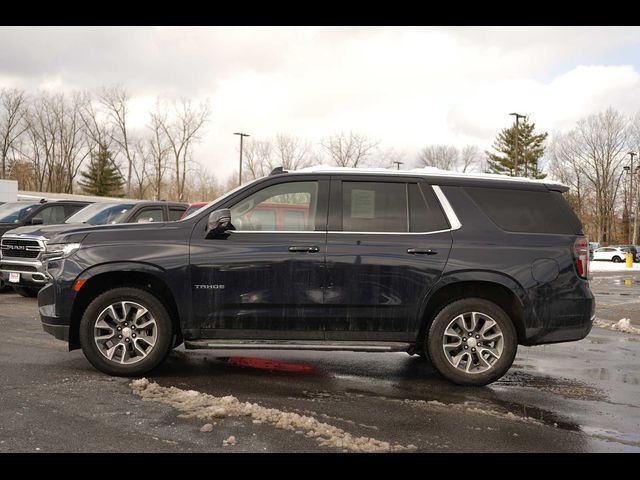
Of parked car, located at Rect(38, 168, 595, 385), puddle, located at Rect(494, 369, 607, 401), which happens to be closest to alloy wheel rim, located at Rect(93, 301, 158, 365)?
parked car, located at Rect(38, 168, 595, 385)

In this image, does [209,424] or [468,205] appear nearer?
[209,424]

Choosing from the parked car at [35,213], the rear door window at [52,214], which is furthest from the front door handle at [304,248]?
the rear door window at [52,214]

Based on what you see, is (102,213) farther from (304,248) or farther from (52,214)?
(304,248)

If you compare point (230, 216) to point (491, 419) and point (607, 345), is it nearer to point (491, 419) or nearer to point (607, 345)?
point (491, 419)

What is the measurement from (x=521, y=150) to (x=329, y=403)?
77941 millimetres

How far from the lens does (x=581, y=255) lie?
5734mm

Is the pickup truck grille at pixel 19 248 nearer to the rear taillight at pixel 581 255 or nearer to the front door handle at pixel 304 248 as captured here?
the front door handle at pixel 304 248

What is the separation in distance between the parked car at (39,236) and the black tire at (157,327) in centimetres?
456

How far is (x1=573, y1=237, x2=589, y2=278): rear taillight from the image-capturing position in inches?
225

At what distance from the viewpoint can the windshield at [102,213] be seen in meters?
12.0

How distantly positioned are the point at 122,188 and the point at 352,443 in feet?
252

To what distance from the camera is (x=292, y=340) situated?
18.5 ft

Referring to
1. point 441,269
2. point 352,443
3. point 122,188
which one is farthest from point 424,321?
point 122,188
